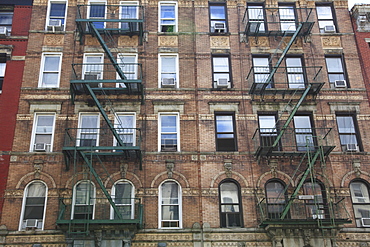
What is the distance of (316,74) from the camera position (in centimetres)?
2242

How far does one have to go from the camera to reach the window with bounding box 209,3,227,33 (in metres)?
23.5

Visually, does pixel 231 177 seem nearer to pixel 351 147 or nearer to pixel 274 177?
pixel 274 177

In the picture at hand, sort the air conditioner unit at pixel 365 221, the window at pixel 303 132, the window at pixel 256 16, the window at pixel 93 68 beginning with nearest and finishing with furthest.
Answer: the air conditioner unit at pixel 365 221
the window at pixel 303 132
the window at pixel 93 68
the window at pixel 256 16

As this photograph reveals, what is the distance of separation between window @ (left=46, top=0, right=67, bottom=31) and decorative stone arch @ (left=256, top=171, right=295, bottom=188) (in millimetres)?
12283

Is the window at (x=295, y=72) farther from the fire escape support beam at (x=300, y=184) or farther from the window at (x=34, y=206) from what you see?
the window at (x=34, y=206)

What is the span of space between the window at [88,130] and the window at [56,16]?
16.6ft

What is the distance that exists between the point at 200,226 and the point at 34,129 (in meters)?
8.67

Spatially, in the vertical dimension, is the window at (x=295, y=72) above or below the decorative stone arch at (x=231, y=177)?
above

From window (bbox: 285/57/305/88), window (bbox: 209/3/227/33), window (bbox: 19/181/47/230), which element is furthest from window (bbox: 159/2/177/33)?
window (bbox: 19/181/47/230)

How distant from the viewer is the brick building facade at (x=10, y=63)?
68.1ft

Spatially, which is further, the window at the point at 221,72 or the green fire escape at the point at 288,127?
the window at the point at 221,72

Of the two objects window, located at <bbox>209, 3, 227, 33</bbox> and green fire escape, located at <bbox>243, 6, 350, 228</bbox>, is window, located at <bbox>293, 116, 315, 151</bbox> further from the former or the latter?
window, located at <bbox>209, 3, 227, 33</bbox>

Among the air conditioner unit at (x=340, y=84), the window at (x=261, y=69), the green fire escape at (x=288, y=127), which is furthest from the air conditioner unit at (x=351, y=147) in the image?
the window at (x=261, y=69)

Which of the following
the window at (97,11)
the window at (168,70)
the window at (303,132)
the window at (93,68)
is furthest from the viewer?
the window at (97,11)
